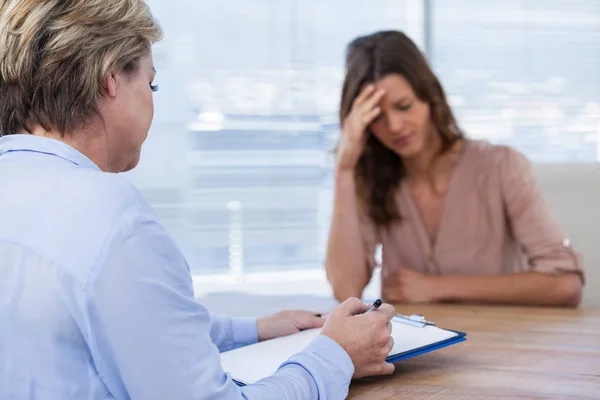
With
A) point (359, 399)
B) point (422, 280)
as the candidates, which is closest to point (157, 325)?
point (359, 399)

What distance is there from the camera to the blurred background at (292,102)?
11.9 feet

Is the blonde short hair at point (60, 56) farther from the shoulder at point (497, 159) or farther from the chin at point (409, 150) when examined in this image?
the shoulder at point (497, 159)

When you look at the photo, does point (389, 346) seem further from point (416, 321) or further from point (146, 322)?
point (146, 322)

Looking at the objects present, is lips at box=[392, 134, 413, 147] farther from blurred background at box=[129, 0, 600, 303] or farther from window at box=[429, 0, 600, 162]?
window at box=[429, 0, 600, 162]

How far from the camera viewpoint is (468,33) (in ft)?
12.3

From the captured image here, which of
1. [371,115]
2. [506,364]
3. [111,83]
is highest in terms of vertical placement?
[111,83]

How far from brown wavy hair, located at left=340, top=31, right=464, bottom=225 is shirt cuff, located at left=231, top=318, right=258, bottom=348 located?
0.98 m

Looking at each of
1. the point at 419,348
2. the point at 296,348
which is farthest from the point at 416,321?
the point at 296,348

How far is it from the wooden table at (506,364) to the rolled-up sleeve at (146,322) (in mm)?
318

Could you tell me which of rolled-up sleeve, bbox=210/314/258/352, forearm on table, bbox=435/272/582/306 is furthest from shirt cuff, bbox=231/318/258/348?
forearm on table, bbox=435/272/582/306

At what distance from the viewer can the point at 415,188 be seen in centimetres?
218

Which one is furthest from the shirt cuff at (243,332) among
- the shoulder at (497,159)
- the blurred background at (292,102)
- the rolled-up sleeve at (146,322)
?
the blurred background at (292,102)

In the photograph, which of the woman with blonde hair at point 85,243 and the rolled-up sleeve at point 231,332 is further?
the rolled-up sleeve at point 231,332

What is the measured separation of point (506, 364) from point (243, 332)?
1.48ft
